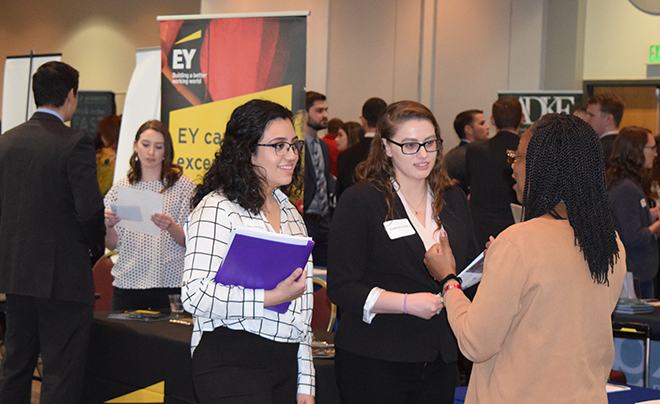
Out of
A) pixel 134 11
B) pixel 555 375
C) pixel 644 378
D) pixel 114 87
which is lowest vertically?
pixel 644 378

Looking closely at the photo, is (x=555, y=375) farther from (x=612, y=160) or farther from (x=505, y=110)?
(x=505, y=110)

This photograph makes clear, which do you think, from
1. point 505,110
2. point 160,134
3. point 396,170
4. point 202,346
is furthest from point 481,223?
point 202,346

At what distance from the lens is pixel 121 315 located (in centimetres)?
308

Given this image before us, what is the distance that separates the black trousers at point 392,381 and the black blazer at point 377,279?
3cm

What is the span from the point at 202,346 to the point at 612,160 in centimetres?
307

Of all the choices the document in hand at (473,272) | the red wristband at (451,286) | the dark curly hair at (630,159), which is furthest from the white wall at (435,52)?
the red wristband at (451,286)

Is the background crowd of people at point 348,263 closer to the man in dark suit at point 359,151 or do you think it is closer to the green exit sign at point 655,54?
the man in dark suit at point 359,151

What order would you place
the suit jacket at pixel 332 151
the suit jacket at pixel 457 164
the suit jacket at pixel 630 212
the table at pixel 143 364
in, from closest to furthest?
the table at pixel 143 364 < the suit jacket at pixel 630 212 < the suit jacket at pixel 457 164 < the suit jacket at pixel 332 151

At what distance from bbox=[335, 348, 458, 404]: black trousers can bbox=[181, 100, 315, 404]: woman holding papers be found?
0.39ft

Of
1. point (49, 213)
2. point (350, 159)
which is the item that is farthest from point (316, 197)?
point (49, 213)

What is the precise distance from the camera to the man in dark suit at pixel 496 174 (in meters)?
4.70

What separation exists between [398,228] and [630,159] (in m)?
2.52

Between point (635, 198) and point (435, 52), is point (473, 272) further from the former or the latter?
point (435, 52)

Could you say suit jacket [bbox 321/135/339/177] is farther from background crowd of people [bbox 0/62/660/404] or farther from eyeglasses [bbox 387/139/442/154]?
eyeglasses [bbox 387/139/442/154]
